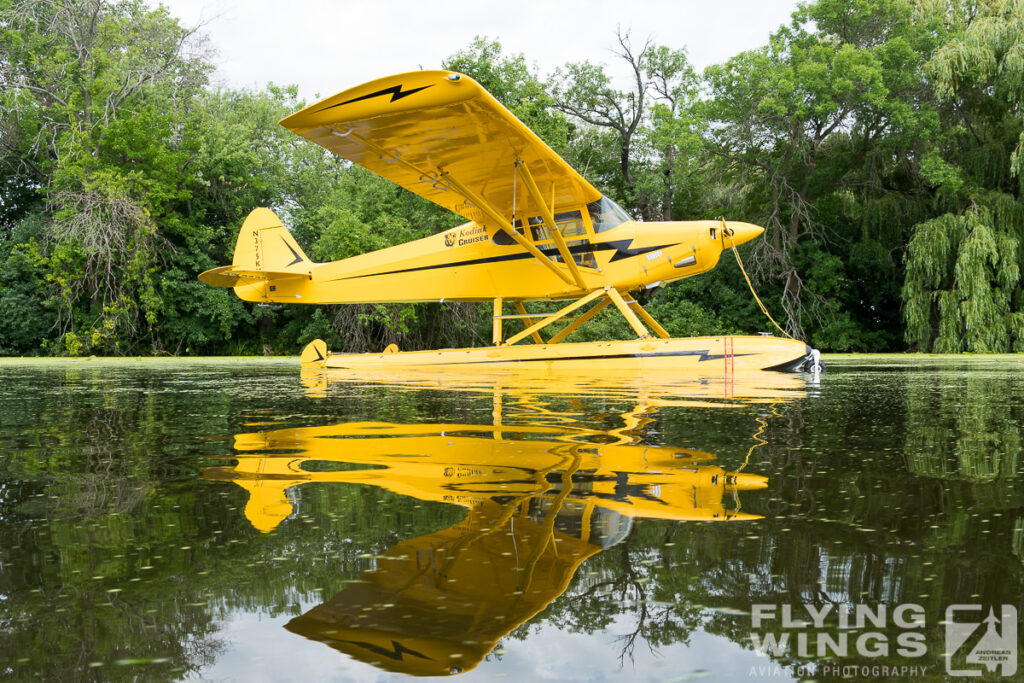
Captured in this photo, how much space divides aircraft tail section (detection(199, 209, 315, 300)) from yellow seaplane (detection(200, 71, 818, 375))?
6 cm

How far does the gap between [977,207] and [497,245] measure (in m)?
14.0

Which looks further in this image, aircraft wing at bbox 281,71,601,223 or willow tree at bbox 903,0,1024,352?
willow tree at bbox 903,0,1024,352

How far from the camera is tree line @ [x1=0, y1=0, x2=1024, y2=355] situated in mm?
17641

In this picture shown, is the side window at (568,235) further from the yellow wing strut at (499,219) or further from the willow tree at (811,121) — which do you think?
the willow tree at (811,121)

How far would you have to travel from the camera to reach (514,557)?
1.31 meters

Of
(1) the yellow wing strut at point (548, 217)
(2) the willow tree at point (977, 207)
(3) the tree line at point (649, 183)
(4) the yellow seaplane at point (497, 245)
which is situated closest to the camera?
(4) the yellow seaplane at point (497, 245)

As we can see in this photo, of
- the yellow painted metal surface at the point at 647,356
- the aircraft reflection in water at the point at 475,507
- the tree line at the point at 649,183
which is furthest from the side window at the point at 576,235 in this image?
the tree line at the point at 649,183

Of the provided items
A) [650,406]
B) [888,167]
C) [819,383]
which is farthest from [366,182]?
[650,406]

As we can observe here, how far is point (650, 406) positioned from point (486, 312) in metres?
14.3

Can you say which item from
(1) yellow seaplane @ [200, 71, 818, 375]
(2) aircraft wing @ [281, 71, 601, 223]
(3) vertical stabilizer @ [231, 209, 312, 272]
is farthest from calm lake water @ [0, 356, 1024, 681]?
(3) vertical stabilizer @ [231, 209, 312, 272]

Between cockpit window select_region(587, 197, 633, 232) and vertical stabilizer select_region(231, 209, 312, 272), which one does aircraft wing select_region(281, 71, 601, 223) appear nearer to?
cockpit window select_region(587, 197, 633, 232)

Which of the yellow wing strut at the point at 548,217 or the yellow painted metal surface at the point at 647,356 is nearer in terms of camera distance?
the yellow painted metal surface at the point at 647,356

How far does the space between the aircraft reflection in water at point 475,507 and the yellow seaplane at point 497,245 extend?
455 cm

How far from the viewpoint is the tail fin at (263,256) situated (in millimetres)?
12461
